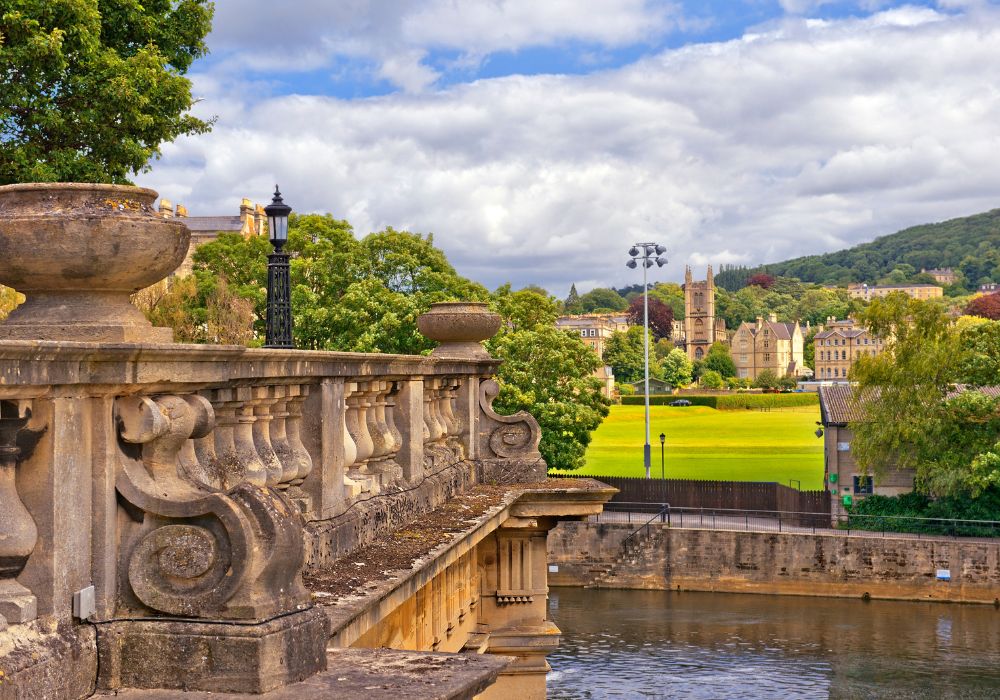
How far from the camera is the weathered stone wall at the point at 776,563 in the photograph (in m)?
39.9

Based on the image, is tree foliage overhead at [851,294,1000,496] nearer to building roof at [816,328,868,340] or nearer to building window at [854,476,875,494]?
building window at [854,476,875,494]

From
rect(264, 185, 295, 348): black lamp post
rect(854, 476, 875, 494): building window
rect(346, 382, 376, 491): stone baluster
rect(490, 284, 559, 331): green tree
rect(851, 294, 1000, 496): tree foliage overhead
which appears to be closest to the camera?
rect(346, 382, 376, 491): stone baluster

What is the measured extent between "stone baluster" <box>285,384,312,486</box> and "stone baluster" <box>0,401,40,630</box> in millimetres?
2227

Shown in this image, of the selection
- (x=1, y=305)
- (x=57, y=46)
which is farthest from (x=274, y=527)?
(x=1, y=305)

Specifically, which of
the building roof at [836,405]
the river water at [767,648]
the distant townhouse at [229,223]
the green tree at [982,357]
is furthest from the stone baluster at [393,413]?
the distant townhouse at [229,223]

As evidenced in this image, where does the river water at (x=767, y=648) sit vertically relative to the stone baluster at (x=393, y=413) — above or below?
below

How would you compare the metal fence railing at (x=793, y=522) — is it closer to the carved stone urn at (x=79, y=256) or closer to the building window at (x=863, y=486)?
the building window at (x=863, y=486)

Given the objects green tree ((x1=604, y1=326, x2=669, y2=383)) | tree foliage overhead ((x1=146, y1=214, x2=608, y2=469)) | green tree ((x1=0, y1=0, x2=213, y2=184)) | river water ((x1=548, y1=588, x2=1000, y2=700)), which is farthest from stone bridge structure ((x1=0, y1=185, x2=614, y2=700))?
green tree ((x1=604, y1=326, x2=669, y2=383))

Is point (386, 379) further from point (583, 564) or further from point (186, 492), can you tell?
point (583, 564)

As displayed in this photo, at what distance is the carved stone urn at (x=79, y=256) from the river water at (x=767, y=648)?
88.2ft

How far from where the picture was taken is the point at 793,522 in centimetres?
4581

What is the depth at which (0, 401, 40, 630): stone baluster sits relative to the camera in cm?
357

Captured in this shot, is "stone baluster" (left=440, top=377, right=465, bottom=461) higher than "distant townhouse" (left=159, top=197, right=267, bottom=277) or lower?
lower

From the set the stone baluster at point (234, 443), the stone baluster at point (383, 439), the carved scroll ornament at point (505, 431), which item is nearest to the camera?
the stone baluster at point (234, 443)
